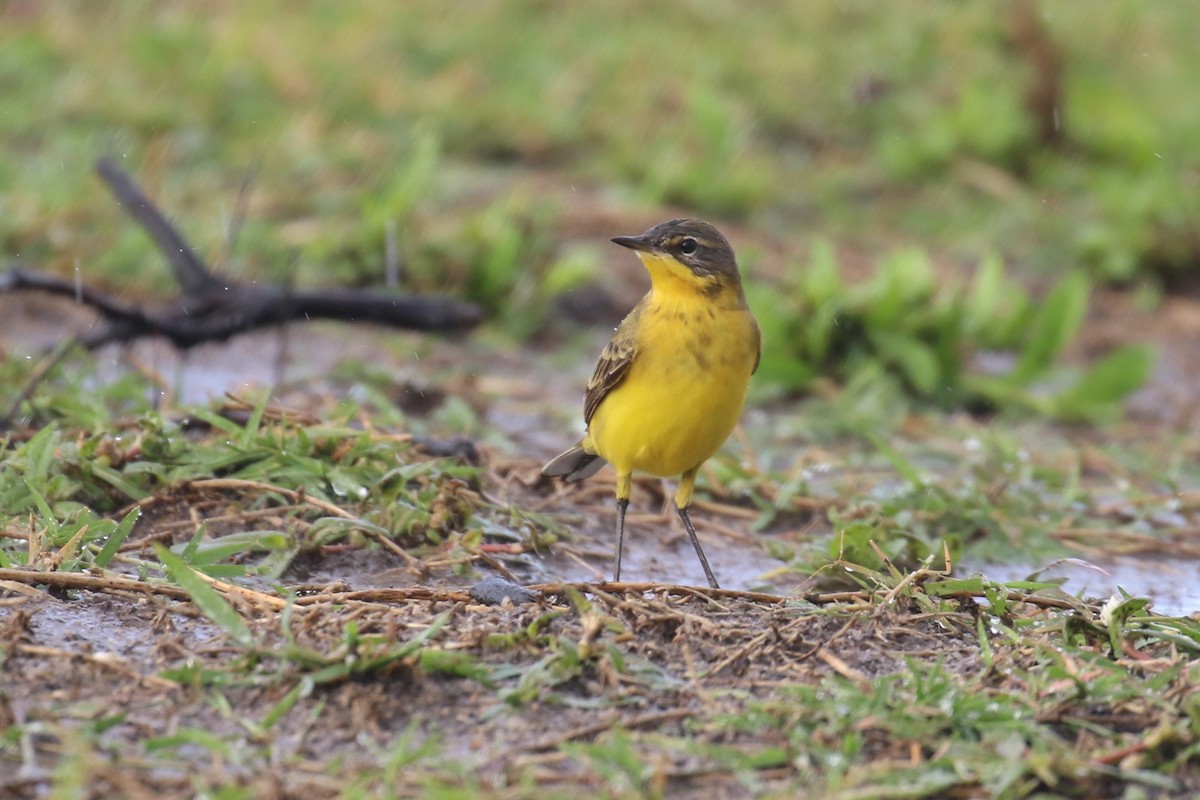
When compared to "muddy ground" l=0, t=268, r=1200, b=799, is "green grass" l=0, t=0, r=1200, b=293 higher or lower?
higher

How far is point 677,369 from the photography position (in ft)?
17.9

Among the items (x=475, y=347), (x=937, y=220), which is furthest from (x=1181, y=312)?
(x=475, y=347)

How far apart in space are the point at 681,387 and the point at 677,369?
6cm

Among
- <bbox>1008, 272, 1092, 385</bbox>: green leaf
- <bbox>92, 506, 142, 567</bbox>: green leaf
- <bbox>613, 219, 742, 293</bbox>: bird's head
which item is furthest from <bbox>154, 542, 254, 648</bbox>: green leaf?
<bbox>1008, 272, 1092, 385</bbox>: green leaf

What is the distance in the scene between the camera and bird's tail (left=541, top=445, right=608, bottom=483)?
6031 mm

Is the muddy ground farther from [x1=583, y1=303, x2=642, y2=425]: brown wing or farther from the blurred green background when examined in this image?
the blurred green background

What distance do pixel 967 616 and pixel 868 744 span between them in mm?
977

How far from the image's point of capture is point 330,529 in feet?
16.5

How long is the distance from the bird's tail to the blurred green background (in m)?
2.47

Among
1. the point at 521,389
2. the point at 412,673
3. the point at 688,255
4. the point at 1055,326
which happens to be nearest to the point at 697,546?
the point at 688,255

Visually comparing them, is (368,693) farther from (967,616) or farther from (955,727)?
(967,616)

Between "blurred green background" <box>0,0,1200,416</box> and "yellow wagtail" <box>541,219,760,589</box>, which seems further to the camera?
"blurred green background" <box>0,0,1200,416</box>

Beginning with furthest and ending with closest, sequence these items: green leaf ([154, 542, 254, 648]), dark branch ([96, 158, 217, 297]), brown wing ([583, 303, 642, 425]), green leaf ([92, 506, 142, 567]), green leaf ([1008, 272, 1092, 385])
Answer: green leaf ([1008, 272, 1092, 385]) < dark branch ([96, 158, 217, 297]) < brown wing ([583, 303, 642, 425]) < green leaf ([92, 506, 142, 567]) < green leaf ([154, 542, 254, 648])

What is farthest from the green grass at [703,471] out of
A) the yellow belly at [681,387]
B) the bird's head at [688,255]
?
the bird's head at [688,255]
